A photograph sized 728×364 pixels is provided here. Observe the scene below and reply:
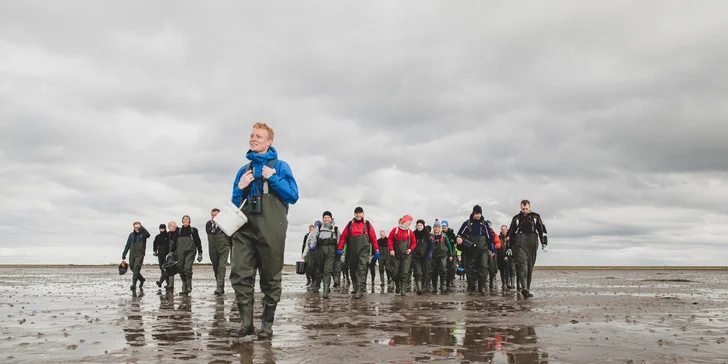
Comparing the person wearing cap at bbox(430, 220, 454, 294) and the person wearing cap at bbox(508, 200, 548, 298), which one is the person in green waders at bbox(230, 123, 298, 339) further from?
the person wearing cap at bbox(430, 220, 454, 294)

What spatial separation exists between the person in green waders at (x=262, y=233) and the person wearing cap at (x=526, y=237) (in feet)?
30.8

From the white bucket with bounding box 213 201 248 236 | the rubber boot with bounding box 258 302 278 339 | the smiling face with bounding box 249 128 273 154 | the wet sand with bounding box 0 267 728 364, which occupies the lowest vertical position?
the wet sand with bounding box 0 267 728 364

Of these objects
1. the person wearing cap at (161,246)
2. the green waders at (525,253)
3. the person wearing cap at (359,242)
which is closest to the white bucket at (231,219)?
the person wearing cap at (359,242)

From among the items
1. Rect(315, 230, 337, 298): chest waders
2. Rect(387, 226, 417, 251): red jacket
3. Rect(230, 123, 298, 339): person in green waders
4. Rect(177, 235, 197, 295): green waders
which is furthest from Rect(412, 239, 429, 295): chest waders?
Rect(230, 123, 298, 339): person in green waders

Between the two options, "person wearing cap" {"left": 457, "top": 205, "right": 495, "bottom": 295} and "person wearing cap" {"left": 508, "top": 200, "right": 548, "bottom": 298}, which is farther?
"person wearing cap" {"left": 457, "top": 205, "right": 495, "bottom": 295}

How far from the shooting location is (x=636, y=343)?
6645 mm

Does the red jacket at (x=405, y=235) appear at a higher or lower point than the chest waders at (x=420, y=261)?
higher

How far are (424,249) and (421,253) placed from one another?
17 centimetres

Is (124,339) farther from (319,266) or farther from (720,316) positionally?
(319,266)

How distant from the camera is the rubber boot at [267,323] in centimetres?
682

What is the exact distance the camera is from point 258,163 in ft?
23.7

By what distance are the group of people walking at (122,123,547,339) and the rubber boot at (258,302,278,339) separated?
1 cm

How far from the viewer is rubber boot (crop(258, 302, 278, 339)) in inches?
268

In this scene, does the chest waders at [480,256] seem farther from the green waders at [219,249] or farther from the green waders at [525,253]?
the green waders at [219,249]
